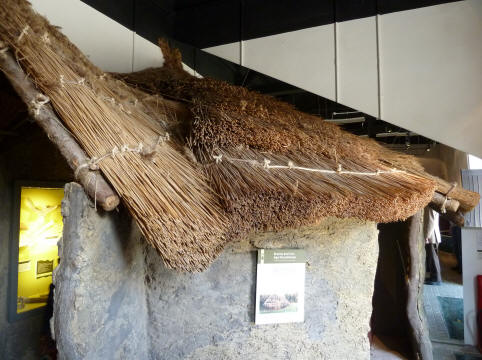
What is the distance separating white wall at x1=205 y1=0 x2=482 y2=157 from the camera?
2.57 metres

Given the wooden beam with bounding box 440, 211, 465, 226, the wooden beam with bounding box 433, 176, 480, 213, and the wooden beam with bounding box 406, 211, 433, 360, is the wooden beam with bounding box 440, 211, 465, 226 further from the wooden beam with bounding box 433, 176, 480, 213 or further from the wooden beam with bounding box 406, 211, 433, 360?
the wooden beam with bounding box 406, 211, 433, 360

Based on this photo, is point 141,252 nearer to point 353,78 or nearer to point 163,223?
point 163,223

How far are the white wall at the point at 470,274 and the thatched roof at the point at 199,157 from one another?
1663mm

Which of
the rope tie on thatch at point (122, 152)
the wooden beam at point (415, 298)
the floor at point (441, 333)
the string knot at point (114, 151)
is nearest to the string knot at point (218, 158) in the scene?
the rope tie on thatch at point (122, 152)

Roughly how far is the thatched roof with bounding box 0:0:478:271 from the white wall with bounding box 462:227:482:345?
1663 millimetres

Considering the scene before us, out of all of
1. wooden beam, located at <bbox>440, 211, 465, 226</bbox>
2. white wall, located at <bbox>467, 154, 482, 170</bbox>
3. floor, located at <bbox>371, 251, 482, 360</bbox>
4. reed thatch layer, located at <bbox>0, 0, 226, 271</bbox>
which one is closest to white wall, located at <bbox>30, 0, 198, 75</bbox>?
reed thatch layer, located at <bbox>0, 0, 226, 271</bbox>

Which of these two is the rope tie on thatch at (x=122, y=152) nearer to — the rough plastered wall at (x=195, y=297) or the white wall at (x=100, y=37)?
the rough plastered wall at (x=195, y=297)

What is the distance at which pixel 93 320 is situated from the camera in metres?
1.43

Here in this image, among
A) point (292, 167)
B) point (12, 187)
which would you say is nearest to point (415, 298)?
point (292, 167)

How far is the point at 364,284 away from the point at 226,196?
4.98ft

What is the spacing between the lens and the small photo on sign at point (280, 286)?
206 centimetres

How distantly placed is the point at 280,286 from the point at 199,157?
1003 millimetres

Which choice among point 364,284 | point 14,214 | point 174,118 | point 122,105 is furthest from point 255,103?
point 14,214

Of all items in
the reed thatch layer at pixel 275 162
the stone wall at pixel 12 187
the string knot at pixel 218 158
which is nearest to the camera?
the reed thatch layer at pixel 275 162
